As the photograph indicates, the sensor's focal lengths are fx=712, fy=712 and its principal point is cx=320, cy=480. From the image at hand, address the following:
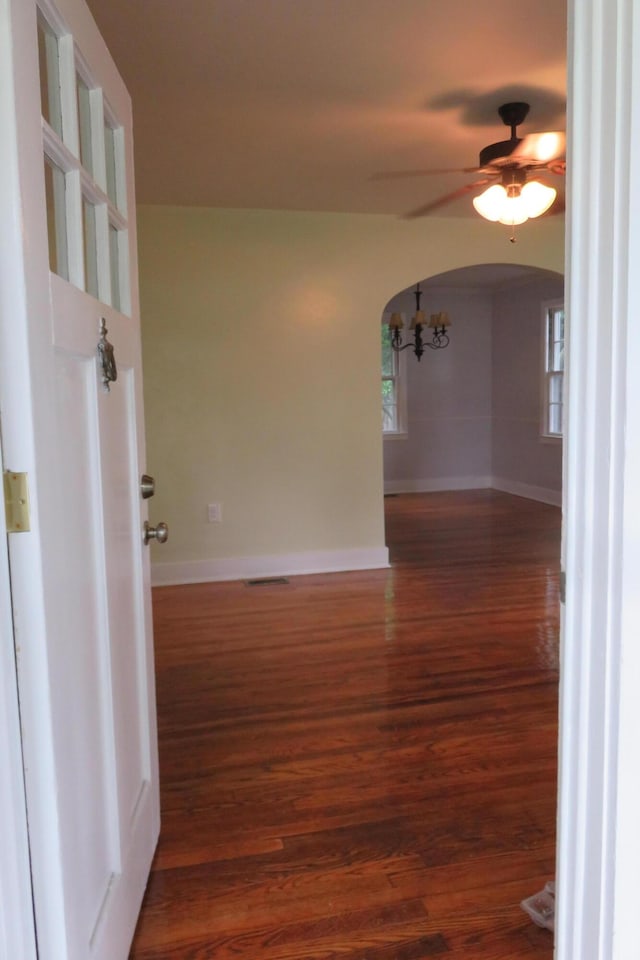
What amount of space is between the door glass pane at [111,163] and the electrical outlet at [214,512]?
3154mm

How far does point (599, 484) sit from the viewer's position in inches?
39.2

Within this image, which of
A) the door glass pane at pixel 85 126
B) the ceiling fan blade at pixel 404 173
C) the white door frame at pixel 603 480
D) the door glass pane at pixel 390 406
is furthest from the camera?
the door glass pane at pixel 390 406

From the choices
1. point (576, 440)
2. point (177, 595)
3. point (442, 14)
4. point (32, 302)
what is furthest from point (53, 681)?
point (177, 595)

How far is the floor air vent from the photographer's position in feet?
15.1

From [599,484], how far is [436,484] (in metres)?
7.86

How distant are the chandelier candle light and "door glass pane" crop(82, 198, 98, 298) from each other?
19.4ft

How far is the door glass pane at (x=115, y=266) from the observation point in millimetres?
1660

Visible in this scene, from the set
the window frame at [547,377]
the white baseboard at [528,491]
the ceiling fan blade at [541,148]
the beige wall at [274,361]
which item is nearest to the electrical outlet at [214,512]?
the beige wall at [274,361]

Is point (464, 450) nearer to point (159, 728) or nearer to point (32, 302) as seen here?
point (159, 728)

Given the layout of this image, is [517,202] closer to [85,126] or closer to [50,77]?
[85,126]

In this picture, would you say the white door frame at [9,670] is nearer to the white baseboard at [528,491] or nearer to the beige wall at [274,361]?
the beige wall at [274,361]

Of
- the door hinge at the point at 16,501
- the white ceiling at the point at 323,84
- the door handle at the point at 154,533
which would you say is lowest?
the door handle at the point at 154,533

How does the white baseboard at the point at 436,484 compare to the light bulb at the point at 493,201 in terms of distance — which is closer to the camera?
the light bulb at the point at 493,201

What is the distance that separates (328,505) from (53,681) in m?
3.84
